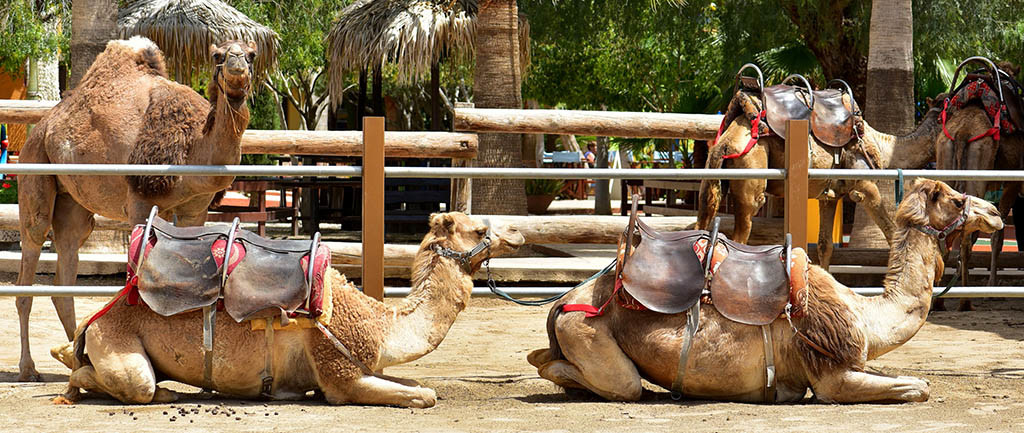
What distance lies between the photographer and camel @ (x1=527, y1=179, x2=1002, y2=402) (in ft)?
15.3

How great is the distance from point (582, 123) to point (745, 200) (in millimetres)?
1642

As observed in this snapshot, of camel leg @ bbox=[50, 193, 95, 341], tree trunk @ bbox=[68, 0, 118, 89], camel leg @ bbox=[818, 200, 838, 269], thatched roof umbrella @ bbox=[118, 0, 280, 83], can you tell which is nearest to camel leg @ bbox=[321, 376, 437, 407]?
camel leg @ bbox=[50, 193, 95, 341]

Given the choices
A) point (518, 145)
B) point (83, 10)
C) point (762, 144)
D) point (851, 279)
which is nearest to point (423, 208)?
point (518, 145)

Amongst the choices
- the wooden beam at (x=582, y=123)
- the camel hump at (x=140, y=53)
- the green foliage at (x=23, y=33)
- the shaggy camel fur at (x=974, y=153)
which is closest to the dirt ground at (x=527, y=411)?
the camel hump at (x=140, y=53)

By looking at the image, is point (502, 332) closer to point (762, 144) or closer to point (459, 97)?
point (762, 144)

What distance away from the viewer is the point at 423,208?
596 inches

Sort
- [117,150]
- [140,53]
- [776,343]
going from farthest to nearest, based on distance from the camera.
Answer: [140,53] < [117,150] < [776,343]

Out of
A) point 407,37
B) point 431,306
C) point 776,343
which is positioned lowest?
point 776,343

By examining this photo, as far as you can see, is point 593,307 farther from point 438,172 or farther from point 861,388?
point 861,388

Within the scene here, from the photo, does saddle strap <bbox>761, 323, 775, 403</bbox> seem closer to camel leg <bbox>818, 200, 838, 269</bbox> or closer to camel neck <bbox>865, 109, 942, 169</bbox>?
camel leg <bbox>818, 200, 838, 269</bbox>

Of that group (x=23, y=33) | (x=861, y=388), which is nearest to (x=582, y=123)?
(x=861, y=388)

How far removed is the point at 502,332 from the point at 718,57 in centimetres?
1568

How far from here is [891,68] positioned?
10836mm

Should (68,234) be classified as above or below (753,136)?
below
